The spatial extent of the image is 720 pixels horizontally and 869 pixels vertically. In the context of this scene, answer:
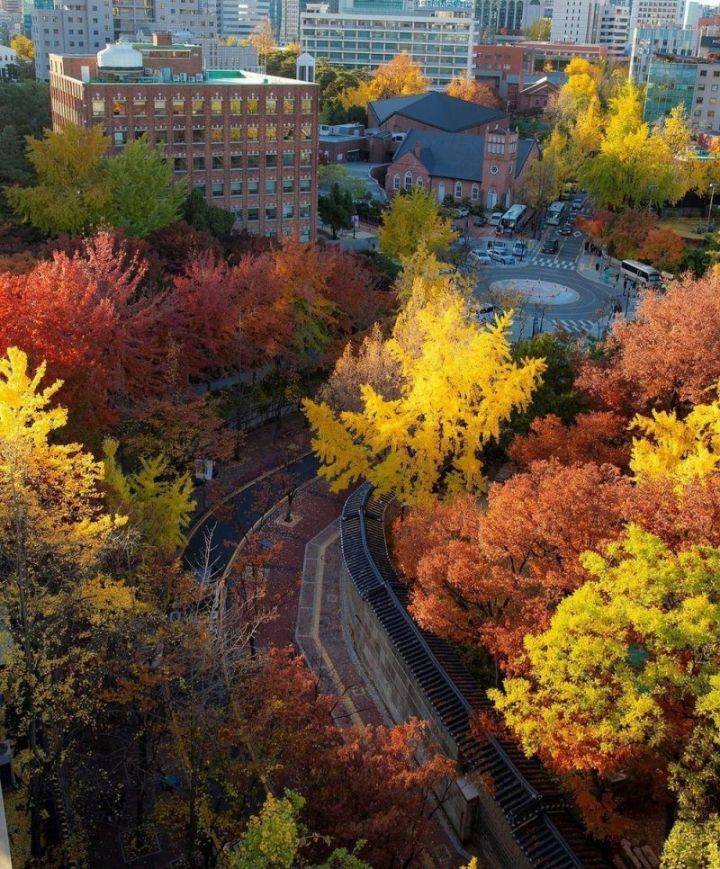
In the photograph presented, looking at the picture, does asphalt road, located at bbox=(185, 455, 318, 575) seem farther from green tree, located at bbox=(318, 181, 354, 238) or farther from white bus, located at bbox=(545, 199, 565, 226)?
white bus, located at bbox=(545, 199, 565, 226)

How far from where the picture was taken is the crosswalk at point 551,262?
8138 cm

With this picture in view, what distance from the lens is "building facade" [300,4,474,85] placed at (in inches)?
6580

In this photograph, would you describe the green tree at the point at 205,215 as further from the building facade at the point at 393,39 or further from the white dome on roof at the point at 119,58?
the building facade at the point at 393,39

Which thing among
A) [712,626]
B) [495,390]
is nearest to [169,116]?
[495,390]

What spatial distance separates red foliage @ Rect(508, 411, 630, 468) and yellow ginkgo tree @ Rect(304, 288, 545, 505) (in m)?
Answer: 1.18

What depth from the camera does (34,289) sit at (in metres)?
32.0

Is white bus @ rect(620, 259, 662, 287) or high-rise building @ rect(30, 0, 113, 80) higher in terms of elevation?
high-rise building @ rect(30, 0, 113, 80)

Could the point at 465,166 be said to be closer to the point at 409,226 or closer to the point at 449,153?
the point at 449,153

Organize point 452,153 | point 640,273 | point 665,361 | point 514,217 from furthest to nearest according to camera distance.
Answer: point 452,153 < point 514,217 < point 640,273 < point 665,361

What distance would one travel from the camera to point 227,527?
3688 centimetres

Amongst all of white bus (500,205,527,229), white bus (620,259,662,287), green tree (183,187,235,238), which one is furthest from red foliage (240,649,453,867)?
white bus (500,205,527,229)

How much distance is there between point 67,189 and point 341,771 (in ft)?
162

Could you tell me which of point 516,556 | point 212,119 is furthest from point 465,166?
point 516,556

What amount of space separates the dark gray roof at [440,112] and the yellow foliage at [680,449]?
91983 millimetres
